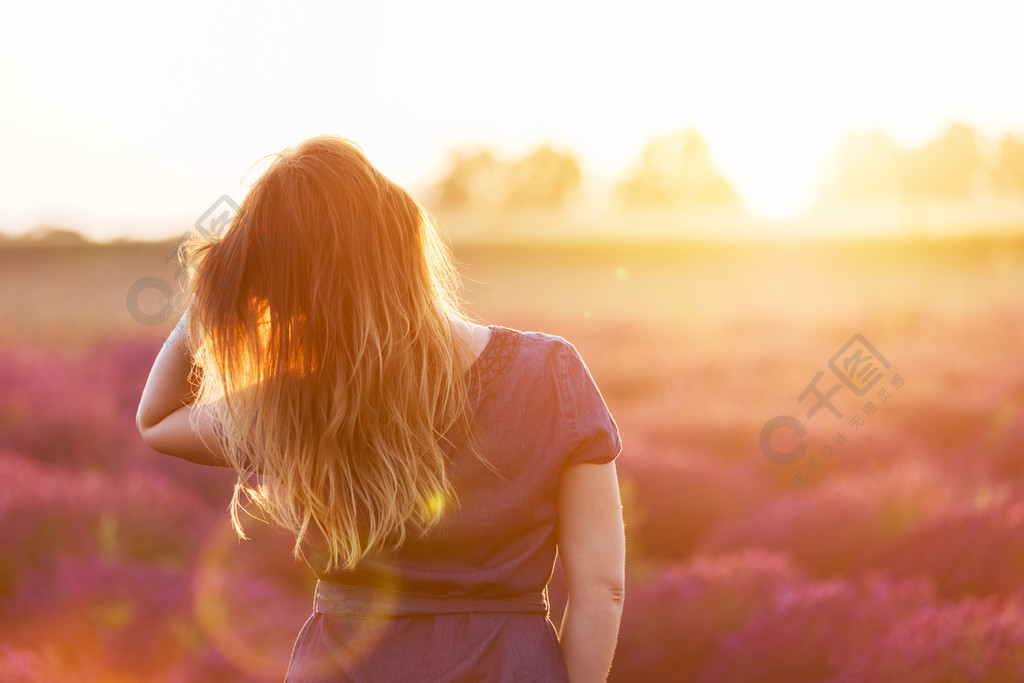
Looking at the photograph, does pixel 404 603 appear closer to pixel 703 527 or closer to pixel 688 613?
pixel 688 613

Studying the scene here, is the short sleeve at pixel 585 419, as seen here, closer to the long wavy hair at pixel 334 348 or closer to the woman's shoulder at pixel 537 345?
the woman's shoulder at pixel 537 345

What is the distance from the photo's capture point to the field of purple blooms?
3174 millimetres

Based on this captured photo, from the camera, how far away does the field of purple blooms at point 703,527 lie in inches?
125

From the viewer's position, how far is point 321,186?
4.23ft

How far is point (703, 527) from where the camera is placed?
559cm

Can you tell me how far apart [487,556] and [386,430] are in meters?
0.29

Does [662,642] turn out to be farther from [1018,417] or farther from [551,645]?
[1018,417]

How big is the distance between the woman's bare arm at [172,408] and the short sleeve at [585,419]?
63 centimetres

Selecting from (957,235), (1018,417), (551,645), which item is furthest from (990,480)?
(957,235)

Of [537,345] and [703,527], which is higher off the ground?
[537,345]
